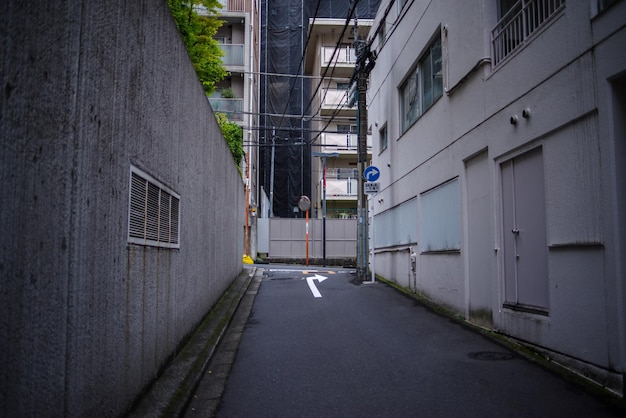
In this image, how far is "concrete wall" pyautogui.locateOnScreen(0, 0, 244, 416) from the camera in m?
2.35

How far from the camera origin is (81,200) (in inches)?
121

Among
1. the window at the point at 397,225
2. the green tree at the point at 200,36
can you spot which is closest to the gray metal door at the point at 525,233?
the window at the point at 397,225

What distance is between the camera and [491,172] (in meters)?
7.93

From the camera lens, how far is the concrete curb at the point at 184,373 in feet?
14.3

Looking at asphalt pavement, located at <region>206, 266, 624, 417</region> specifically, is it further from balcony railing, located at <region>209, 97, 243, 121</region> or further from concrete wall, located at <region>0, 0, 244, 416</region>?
balcony railing, located at <region>209, 97, 243, 121</region>

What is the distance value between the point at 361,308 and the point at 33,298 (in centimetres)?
840

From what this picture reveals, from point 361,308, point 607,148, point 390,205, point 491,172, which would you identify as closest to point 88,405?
point 607,148

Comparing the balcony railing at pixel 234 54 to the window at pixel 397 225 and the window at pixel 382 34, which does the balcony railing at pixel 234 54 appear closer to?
the window at pixel 382 34

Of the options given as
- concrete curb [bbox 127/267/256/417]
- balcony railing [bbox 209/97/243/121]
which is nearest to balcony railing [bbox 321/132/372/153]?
balcony railing [bbox 209/97/243/121]

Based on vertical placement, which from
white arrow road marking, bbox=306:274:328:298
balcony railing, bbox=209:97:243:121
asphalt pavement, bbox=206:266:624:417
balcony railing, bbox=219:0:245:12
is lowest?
asphalt pavement, bbox=206:266:624:417

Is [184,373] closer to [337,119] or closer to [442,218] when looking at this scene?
[442,218]

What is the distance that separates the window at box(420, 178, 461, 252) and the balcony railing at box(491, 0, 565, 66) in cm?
252

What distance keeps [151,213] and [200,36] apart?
7.74m

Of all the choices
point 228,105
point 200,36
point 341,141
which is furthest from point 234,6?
point 200,36
